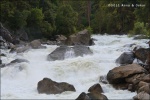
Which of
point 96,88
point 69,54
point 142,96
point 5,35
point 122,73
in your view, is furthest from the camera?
point 5,35

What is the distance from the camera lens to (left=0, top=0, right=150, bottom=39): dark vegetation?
29730 mm

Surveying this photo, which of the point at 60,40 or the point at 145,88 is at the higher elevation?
the point at 145,88

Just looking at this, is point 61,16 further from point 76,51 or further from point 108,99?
point 108,99

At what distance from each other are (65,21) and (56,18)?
52.2 inches

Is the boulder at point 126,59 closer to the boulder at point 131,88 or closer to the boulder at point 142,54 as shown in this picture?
the boulder at point 142,54

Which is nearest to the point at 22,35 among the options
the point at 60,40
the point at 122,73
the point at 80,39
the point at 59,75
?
the point at 60,40

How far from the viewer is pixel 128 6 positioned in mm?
49406

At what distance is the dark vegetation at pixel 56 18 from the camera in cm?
2973

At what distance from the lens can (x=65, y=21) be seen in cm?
3706

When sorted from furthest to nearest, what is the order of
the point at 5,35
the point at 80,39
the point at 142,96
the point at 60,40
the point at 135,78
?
the point at 60,40 < the point at 80,39 < the point at 5,35 < the point at 135,78 < the point at 142,96

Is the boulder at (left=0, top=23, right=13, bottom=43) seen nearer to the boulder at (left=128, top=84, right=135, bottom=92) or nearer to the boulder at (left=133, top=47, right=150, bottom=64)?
the boulder at (left=133, top=47, right=150, bottom=64)

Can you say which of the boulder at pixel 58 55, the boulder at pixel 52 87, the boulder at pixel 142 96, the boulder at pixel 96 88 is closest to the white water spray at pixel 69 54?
the boulder at pixel 58 55

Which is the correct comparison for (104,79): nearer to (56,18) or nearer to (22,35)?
(22,35)

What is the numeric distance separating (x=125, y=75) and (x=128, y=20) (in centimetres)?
3485
